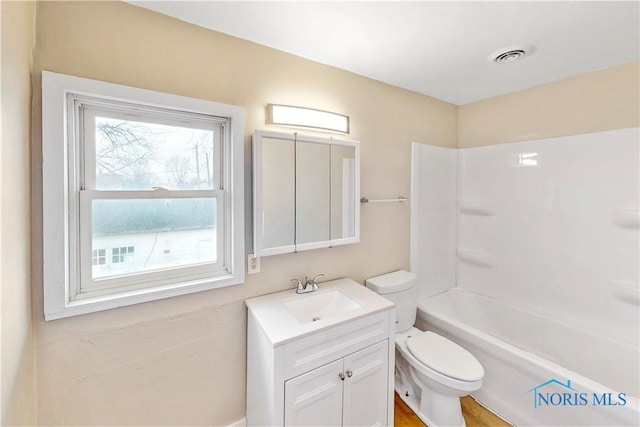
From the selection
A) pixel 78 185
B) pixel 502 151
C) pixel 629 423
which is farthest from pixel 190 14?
pixel 629 423

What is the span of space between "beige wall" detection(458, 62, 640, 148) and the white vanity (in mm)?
1906

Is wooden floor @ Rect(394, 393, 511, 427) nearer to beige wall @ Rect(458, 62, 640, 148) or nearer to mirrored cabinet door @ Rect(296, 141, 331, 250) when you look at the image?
mirrored cabinet door @ Rect(296, 141, 331, 250)

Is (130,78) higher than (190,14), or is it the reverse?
(190,14)

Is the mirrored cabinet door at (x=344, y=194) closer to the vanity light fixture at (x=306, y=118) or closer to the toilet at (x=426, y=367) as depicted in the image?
the vanity light fixture at (x=306, y=118)

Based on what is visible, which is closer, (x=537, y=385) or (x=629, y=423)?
(x=629, y=423)

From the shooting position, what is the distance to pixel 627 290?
5.67 feet

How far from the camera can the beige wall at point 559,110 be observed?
1.73 metres

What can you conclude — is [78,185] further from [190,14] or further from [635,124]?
[635,124]

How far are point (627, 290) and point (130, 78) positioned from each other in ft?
10.3

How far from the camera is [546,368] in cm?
153

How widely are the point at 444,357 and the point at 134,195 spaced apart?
1977mm

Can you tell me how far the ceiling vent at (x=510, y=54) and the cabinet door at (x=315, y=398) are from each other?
2.02 meters

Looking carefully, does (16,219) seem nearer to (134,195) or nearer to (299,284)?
(134,195)

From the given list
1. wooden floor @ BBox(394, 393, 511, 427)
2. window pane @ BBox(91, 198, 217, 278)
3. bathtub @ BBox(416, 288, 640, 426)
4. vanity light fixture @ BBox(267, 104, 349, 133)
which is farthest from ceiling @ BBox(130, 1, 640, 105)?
wooden floor @ BBox(394, 393, 511, 427)
